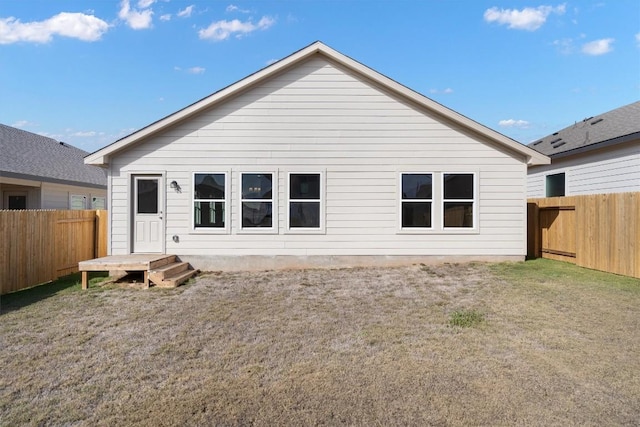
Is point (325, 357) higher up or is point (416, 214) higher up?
point (416, 214)

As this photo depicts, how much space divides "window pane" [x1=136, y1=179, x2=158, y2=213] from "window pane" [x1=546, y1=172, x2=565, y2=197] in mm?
13643

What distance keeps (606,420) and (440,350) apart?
1.60 metres

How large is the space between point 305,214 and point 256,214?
4.31 ft

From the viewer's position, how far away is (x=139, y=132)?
9086 mm

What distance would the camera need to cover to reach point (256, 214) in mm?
9508

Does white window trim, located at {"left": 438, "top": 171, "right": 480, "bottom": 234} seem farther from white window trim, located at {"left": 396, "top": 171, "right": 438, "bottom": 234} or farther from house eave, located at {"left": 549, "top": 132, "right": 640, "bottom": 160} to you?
house eave, located at {"left": 549, "top": 132, "right": 640, "bottom": 160}

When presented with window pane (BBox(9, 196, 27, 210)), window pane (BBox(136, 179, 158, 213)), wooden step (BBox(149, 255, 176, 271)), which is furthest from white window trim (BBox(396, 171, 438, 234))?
window pane (BBox(9, 196, 27, 210))

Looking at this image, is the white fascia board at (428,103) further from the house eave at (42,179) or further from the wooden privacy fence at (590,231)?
the house eave at (42,179)

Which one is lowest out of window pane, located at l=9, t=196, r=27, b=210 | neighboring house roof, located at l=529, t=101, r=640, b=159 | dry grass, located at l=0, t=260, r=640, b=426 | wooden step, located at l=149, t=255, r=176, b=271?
dry grass, located at l=0, t=260, r=640, b=426

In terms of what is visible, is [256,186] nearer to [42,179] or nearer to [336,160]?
[336,160]

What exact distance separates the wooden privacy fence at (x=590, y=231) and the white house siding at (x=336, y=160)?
137cm

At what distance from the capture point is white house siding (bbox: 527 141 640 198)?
9.79 meters

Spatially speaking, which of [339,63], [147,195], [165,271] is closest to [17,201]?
[147,195]

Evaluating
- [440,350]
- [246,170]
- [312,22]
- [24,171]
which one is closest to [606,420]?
[440,350]
